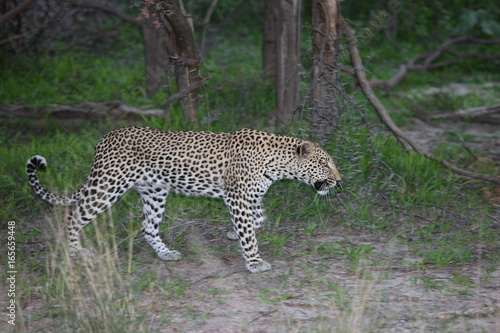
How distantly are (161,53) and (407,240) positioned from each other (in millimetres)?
5955

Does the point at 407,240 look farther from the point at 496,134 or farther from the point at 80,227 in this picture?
the point at 496,134

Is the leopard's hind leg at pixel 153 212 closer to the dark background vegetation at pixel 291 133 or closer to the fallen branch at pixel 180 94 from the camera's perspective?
the dark background vegetation at pixel 291 133

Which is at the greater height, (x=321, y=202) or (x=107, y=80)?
(x=107, y=80)

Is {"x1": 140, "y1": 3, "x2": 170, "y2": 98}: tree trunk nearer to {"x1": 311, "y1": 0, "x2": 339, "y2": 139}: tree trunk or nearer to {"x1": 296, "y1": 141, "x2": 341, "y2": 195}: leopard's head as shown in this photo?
{"x1": 311, "y1": 0, "x2": 339, "y2": 139}: tree trunk

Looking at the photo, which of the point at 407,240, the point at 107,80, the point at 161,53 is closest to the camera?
the point at 407,240

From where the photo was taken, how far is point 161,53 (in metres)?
11.2

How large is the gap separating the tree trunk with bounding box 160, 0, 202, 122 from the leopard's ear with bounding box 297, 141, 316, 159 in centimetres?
258

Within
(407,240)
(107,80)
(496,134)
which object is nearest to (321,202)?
(407,240)

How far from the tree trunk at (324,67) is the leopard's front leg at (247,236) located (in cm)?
193

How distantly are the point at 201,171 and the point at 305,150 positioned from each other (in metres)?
1.00

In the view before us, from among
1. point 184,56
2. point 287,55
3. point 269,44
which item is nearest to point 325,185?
point 184,56

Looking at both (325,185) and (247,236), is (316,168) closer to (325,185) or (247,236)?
(325,185)

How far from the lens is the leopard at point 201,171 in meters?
6.23

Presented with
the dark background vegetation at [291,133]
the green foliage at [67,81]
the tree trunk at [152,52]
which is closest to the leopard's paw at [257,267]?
the dark background vegetation at [291,133]
